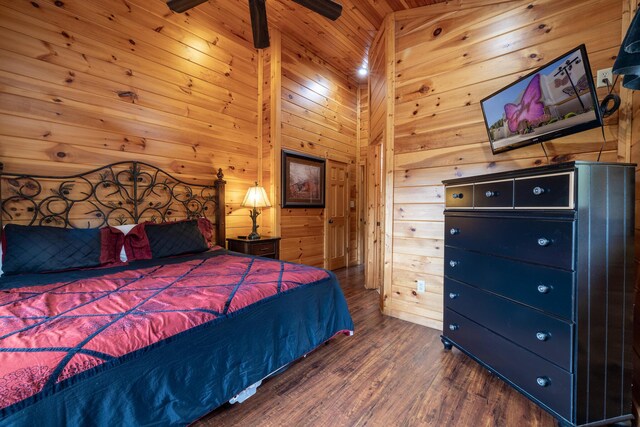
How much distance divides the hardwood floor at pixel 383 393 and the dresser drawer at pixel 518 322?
38cm

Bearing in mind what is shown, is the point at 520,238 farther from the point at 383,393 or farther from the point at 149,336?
the point at 149,336

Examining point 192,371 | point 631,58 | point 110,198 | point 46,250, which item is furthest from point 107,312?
point 631,58

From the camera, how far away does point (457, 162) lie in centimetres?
247

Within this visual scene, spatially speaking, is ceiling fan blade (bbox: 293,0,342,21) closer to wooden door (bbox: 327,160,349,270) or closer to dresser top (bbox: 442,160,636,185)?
dresser top (bbox: 442,160,636,185)

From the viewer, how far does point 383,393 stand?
1683 mm

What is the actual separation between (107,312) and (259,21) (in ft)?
7.41

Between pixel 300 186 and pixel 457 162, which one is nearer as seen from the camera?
pixel 457 162

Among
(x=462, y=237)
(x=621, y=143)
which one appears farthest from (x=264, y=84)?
(x=621, y=143)

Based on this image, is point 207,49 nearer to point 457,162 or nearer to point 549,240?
point 457,162

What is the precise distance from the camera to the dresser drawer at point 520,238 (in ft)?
4.37

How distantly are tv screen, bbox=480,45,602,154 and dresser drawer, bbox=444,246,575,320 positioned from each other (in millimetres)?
876

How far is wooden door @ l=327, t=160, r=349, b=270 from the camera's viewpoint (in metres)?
4.86

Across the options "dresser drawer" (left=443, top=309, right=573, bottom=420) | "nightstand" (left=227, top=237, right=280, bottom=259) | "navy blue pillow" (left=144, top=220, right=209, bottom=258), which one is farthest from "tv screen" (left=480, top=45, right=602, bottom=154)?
"navy blue pillow" (left=144, top=220, right=209, bottom=258)

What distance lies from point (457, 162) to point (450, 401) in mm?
1844
